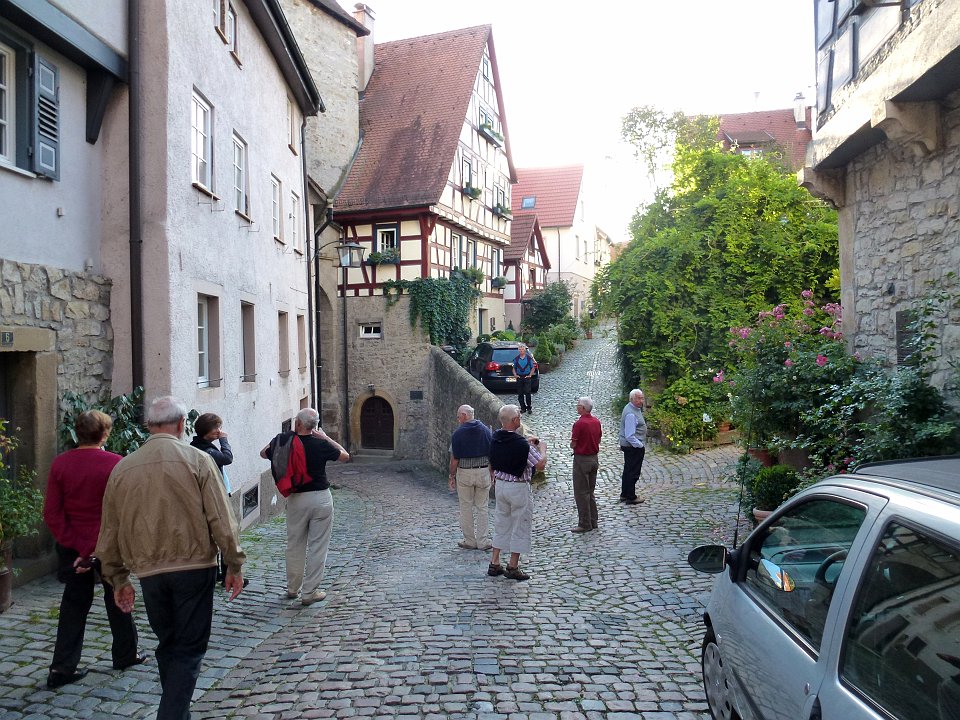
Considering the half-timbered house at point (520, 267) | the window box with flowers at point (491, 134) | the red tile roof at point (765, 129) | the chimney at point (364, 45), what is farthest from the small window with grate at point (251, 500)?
the red tile roof at point (765, 129)

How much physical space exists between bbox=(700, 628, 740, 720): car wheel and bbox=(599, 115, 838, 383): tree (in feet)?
42.3

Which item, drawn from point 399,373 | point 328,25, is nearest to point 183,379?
point 399,373

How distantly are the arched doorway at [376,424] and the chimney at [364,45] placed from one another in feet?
39.5

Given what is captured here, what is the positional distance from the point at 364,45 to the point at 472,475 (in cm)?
2571

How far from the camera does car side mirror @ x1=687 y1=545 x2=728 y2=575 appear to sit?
3.89 meters

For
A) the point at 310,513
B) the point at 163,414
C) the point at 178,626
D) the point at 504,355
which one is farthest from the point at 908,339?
the point at 504,355

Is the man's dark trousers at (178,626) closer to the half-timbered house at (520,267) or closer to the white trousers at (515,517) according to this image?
the white trousers at (515,517)

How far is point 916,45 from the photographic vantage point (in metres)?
6.32

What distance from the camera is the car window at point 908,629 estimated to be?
209cm

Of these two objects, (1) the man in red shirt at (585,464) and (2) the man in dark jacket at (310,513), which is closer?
(2) the man in dark jacket at (310,513)

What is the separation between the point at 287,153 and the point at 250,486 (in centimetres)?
715

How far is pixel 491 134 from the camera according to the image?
3016 centimetres

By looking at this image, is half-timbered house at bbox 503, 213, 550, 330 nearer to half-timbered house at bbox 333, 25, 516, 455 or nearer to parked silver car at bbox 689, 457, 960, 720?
half-timbered house at bbox 333, 25, 516, 455

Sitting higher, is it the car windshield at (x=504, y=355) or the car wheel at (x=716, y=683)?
the car windshield at (x=504, y=355)
